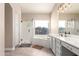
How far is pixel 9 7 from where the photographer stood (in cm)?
505

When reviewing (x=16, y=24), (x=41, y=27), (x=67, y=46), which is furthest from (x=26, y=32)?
(x=67, y=46)

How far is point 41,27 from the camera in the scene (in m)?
5.43

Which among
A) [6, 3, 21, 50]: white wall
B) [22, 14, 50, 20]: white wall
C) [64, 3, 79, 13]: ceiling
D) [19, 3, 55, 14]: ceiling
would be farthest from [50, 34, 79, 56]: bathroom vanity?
[19, 3, 55, 14]: ceiling

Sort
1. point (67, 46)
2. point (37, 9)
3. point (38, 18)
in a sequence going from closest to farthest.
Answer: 1. point (67, 46)
2. point (38, 18)
3. point (37, 9)

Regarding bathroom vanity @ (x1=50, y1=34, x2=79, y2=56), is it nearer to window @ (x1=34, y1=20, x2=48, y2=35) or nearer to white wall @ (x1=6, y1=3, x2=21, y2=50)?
window @ (x1=34, y1=20, x2=48, y2=35)

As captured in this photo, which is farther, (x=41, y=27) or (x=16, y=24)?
(x=16, y=24)

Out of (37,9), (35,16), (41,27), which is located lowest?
(41,27)

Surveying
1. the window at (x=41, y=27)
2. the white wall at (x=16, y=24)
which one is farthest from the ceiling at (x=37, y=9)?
the window at (x=41, y=27)

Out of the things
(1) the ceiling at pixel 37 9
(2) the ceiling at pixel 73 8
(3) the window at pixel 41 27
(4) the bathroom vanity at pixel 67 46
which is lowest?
(4) the bathroom vanity at pixel 67 46

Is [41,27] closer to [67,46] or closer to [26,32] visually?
[26,32]

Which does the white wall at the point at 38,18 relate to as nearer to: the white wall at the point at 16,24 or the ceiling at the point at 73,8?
the white wall at the point at 16,24

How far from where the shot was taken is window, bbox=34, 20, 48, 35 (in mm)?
5493

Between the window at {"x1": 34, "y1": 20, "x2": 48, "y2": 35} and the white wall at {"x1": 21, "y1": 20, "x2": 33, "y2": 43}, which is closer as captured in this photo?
the window at {"x1": 34, "y1": 20, "x2": 48, "y2": 35}

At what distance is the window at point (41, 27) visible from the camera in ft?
18.0
